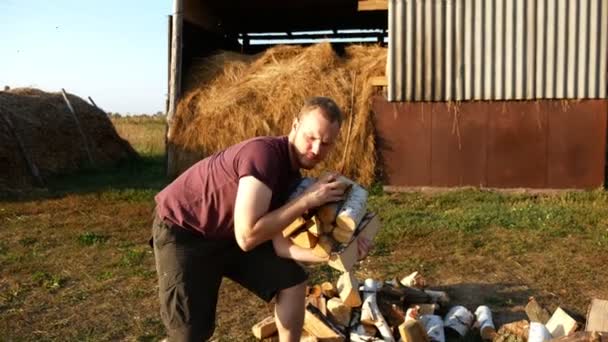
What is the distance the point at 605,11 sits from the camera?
9.33 m

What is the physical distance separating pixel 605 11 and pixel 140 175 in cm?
898

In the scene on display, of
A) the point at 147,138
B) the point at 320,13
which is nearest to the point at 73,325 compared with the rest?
the point at 320,13

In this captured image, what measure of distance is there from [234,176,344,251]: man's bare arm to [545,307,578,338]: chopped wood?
85.6 inches

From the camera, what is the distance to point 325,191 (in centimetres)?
308

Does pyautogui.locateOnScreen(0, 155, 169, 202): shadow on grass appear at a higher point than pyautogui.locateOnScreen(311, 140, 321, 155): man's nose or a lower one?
lower

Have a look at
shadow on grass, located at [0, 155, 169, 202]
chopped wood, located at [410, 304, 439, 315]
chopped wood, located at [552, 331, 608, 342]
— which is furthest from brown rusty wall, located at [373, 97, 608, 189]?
chopped wood, located at [552, 331, 608, 342]

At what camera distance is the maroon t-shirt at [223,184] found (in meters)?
3.08

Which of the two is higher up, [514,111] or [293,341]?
[514,111]

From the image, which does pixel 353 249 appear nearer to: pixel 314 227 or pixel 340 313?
pixel 314 227

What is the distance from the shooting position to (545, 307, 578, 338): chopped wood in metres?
4.27

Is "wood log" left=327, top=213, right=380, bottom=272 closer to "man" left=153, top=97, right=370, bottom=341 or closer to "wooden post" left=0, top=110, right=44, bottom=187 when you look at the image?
"man" left=153, top=97, right=370, bottom=341

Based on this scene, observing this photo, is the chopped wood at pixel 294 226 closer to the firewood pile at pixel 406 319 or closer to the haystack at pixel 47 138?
the firewood pile at pixel 406 319

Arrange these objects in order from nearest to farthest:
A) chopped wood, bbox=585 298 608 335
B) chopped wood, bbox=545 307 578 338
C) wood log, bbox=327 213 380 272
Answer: wood log, bbox=327 213 380 272
chopped wood, bbox=585 298 608 335
chopped wood, bbox=545 307 578 338

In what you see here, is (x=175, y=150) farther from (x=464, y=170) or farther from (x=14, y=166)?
(x=464, y=170)
